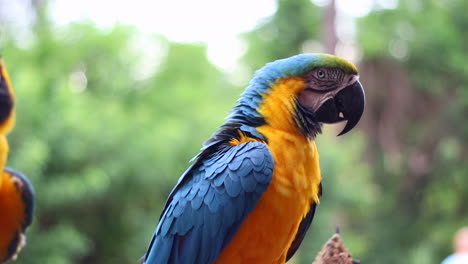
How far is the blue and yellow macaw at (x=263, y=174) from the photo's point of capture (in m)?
1.47

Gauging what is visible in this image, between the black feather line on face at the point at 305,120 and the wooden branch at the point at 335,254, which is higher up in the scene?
the black feather line on face at the point at 305,120

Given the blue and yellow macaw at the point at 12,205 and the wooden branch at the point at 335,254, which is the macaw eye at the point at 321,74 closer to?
the wooden branch at the point at 335,254

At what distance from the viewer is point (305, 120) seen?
5.02 feet

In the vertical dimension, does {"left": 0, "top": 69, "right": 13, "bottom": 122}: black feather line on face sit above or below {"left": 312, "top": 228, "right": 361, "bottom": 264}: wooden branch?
above

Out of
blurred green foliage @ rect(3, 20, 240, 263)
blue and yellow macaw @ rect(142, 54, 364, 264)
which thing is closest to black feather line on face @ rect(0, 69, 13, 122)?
blue and yellow macaw @ rect(142, 54, 364, 264)

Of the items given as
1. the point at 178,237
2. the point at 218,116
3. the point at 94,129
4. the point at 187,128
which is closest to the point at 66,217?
the point at 94,129

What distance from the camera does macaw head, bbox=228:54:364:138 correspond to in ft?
5.02

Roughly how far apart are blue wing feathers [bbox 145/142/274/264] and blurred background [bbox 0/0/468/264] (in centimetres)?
271

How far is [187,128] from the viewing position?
5.51 metres

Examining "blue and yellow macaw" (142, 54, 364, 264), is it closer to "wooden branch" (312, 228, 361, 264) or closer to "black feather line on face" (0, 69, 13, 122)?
"wooden branch" (312, 228, 361, 264)

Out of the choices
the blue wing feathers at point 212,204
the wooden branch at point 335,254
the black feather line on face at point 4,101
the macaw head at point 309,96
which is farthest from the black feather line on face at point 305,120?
the black feather line on face at point 4,101

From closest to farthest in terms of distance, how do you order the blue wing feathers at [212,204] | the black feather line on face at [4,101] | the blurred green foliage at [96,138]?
the blue wing feathers at [212,204], the black feather line on face at [4,101], the blurred green foliage at [96,138]

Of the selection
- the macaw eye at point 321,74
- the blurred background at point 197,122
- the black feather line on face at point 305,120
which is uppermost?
the macaw eye at point 321,74

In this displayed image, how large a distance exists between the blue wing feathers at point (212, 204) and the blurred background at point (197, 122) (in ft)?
8.90
